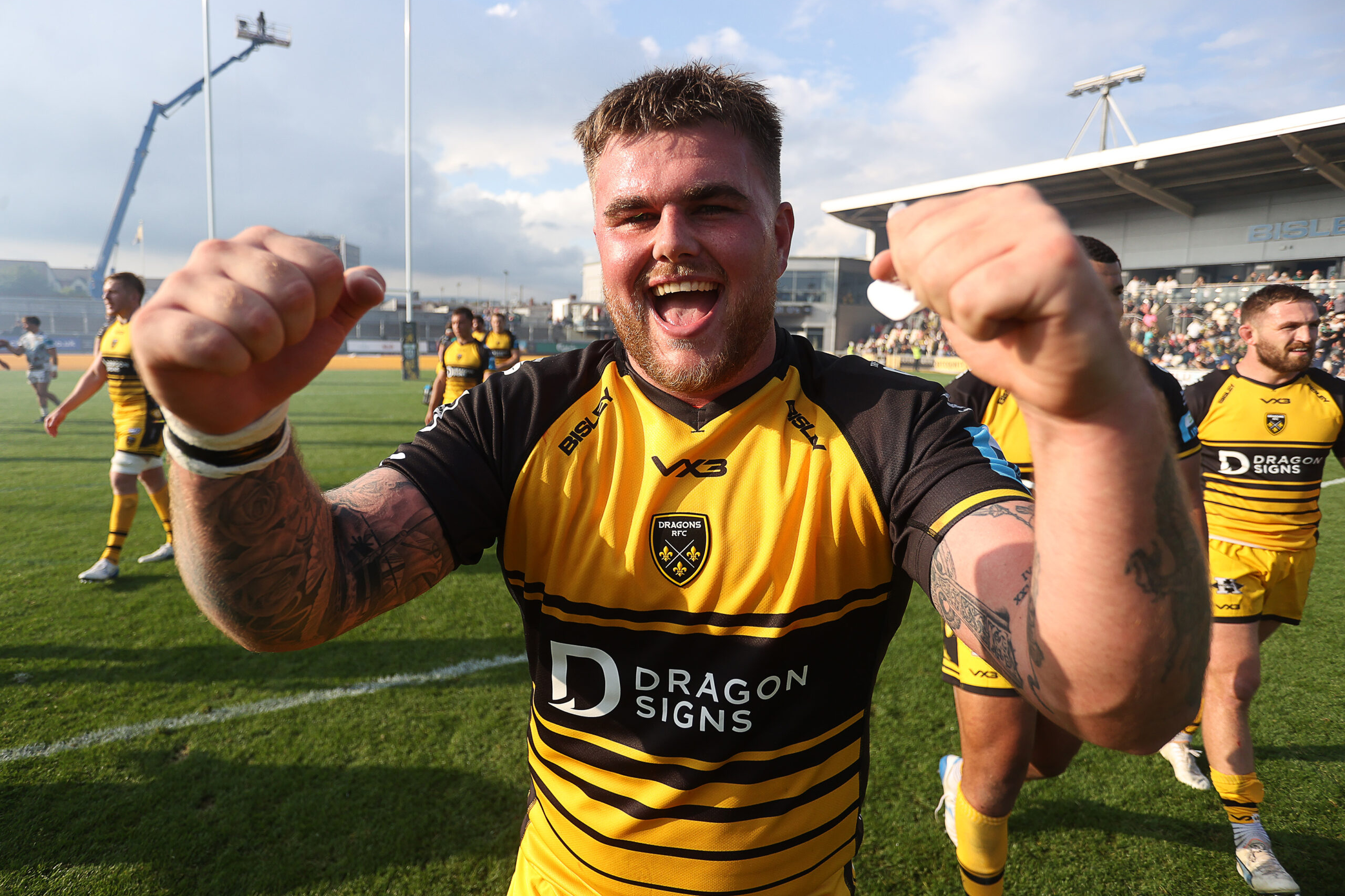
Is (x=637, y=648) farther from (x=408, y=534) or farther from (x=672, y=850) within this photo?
(x=408, y=534)

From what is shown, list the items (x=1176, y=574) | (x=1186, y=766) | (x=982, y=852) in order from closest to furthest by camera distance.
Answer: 1. (x=1176, y=574)
2. (x=982, y=852)
3. (x=1186, y=766)

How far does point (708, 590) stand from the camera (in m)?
1.42

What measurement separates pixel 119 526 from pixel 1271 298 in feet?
27.7

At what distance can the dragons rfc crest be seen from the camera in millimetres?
1436

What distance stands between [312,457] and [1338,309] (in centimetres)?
Answer: 2969

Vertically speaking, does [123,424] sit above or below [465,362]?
below

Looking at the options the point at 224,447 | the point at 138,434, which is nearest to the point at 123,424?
the point at 138,434

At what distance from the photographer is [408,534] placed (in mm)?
1408

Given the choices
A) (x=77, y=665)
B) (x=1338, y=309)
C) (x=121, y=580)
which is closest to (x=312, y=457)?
(x=121, y=580)

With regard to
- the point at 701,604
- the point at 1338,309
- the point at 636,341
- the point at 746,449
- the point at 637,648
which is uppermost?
the point at 1338,309

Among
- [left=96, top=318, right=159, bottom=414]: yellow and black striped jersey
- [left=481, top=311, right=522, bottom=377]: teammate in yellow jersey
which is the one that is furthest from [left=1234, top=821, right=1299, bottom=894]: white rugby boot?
[left=481, top=311, right=522, bottom=377]: teammate in yellow jersey

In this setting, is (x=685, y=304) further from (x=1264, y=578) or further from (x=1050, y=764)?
(x=1264, y=578)

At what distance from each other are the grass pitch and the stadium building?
2414 centimetres

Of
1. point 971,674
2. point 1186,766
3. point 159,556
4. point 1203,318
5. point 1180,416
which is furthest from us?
point 1203,318
